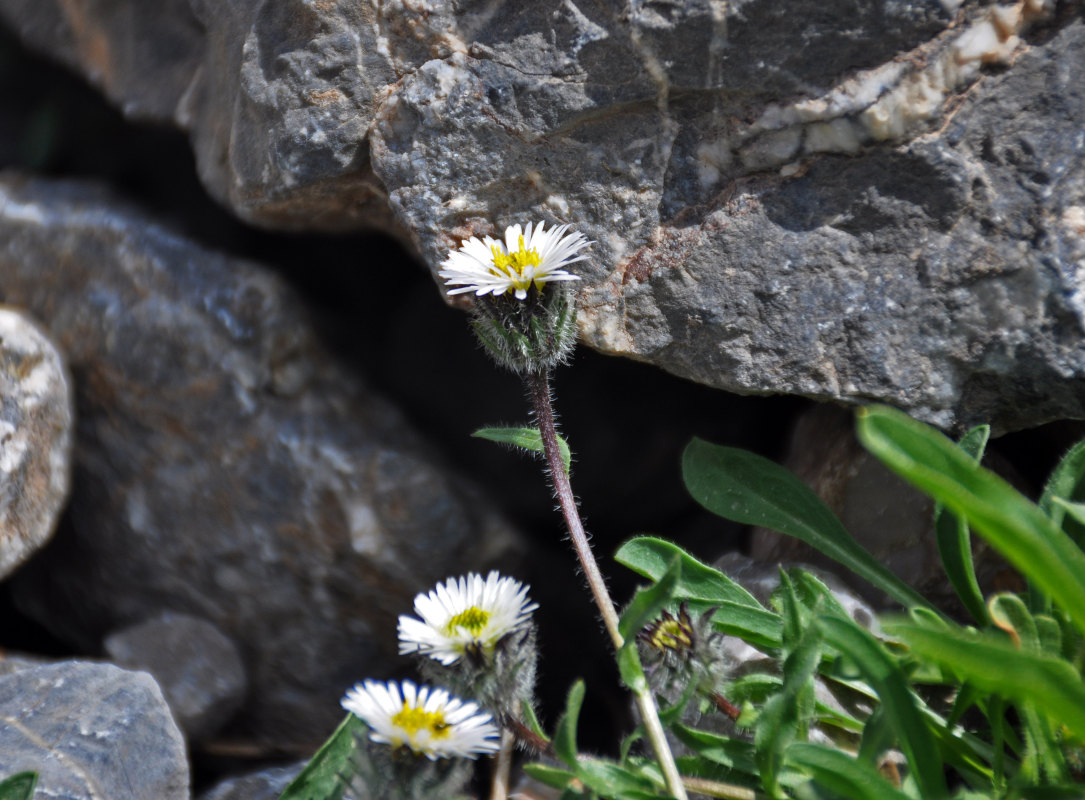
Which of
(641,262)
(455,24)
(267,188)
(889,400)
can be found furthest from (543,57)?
(889,400)

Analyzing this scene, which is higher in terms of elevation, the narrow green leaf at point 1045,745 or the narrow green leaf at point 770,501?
the narrow green leaf at point 770,501

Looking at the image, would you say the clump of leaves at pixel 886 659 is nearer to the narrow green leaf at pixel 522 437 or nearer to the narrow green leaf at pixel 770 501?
the narrow green leaf at pixel 770 501

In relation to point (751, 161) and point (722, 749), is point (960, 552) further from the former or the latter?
point (751, 161)

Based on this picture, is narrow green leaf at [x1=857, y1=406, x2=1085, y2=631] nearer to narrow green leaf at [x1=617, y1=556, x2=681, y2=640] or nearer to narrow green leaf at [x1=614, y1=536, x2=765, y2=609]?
narrow green leaf at [x1=617, y1=556, x2=681, y2=640]

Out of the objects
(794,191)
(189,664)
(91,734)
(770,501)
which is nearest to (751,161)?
(794,191)

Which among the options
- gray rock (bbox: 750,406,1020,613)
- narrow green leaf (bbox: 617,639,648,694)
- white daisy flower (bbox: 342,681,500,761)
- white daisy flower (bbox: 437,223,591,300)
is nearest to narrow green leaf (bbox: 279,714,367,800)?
white daisy flower (bbox: 342,681,500,761)

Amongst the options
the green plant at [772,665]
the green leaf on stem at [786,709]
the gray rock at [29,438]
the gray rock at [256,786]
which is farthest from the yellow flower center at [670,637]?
the gray rock at [29,438]

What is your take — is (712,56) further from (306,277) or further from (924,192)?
(306,277)
